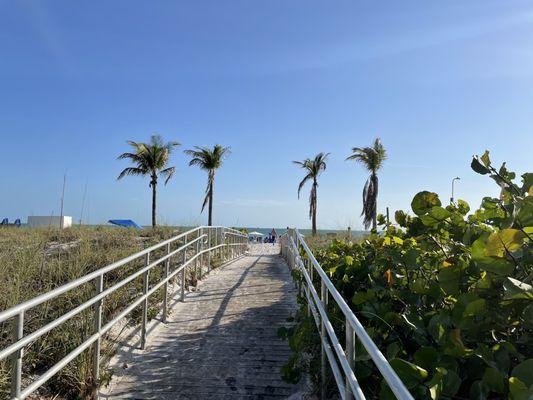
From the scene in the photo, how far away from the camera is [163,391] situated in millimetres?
3943

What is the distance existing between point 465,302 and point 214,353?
3.28m

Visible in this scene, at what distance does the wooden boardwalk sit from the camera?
13.1ft

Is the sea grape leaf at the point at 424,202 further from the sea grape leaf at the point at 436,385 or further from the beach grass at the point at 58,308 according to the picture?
the beach grass at the point at 58,308

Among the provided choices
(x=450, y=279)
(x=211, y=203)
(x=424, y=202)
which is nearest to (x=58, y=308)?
(x=424, y=202)

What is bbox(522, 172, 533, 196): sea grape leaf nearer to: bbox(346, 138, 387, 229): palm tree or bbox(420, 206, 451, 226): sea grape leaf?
bbox(420, 206, 451, 226): sea grape leaf

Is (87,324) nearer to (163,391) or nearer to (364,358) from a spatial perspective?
(163,391)

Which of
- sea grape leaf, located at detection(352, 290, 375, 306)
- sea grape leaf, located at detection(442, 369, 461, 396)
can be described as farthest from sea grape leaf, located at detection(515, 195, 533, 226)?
sea grape leaf, located at detection(352, 290, 375, 306)

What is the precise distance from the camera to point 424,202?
2.57 meters

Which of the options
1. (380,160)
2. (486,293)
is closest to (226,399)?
(486,293)

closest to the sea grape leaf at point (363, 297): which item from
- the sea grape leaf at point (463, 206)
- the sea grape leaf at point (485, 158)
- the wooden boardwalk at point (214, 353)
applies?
the sea grape leaf at point (463, 206)

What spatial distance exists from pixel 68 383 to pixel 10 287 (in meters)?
1.80

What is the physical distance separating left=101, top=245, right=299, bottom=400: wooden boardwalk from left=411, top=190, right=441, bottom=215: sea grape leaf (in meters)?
2.18

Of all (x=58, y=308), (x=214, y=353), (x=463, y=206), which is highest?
(x=463, y=206)

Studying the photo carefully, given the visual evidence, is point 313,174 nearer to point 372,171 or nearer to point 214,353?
point 372,171
